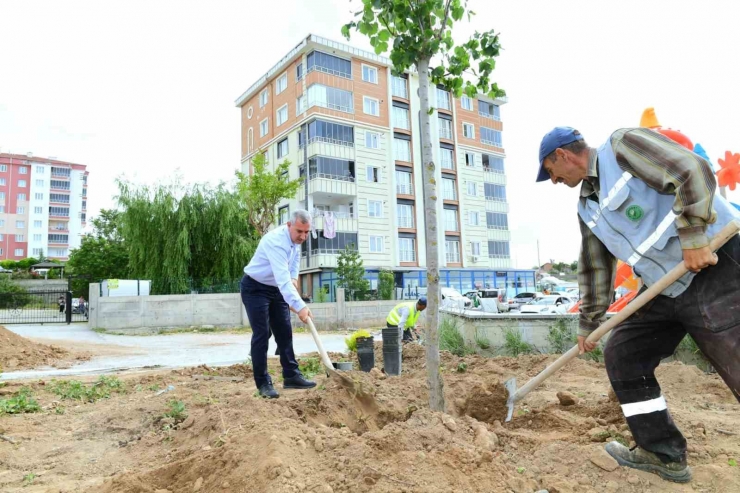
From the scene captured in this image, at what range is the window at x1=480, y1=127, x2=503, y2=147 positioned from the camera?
137ft

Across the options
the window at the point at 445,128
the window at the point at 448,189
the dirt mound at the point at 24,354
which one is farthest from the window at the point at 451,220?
the dirt mound at the point at 24,354

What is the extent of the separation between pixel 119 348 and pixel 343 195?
2244 centimetres

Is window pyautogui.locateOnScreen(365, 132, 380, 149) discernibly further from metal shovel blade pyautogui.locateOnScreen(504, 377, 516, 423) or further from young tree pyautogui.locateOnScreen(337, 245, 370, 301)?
metal shovel blade pyautogui.locateOnScreen(504, 377, 516, 423)

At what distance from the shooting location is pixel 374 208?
1369 inches

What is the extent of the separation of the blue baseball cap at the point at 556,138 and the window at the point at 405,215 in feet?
108

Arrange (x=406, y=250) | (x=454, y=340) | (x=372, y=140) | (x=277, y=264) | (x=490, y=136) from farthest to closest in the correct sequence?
1. (x=490, y=136)
2. (x=406, y=250)
3. (x=372, y=140)
4. (x=454, y=340)
5. (x=277, y=264)

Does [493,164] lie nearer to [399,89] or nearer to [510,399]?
[399,89]

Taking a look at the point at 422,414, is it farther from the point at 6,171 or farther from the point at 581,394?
the point at 6,171

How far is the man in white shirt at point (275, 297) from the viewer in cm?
461

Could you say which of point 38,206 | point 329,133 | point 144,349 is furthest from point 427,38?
point 38,206

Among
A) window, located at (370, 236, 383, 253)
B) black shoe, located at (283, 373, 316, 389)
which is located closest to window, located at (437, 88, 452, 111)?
window, located at (370, 236, 383, 253)

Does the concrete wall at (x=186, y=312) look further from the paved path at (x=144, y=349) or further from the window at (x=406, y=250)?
the window at (x=406, y=250)

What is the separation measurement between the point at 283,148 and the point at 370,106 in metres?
Answer: 7.07

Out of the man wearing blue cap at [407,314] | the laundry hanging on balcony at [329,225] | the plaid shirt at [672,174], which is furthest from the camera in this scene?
the laundry hanging on balcony at [329,225]
